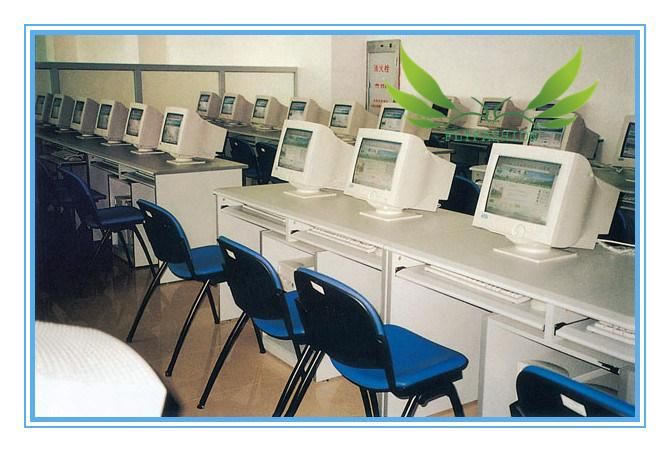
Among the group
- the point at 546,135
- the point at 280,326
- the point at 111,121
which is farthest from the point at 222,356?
the point at 111,121

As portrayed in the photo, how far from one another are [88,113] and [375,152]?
4488 millimetres

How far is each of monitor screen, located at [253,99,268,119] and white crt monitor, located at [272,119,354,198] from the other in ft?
14.6

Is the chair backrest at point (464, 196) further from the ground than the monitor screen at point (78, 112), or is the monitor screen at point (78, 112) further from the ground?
the monitor screen at point (78, 112)

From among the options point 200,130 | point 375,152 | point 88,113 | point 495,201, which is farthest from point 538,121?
point 88,113

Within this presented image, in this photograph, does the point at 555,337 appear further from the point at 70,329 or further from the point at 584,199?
the point at 70,329

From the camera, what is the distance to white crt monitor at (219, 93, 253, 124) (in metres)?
7.94

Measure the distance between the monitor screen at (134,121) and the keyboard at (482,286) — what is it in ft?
12.0

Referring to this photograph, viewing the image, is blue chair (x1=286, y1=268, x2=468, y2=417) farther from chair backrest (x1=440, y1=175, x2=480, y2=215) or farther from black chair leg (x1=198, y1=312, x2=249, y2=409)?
chair backrest (x1=440, y1=175, x2=480, y2=215)

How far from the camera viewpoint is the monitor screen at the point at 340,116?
6852mm

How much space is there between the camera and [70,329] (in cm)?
74

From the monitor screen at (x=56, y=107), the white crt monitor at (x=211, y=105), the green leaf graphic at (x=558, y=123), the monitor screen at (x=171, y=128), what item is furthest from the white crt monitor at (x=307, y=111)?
the green leaf graphic at (x=558, y=123)

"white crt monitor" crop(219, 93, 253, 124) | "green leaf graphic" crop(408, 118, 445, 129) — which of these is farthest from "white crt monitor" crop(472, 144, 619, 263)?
"white crt monitor" crop(219, 93, 253, 124)

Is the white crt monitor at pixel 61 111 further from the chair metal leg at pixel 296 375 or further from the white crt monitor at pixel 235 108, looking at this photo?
the chair metal leg at pixel 296 375

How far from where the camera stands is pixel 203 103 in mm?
8195
